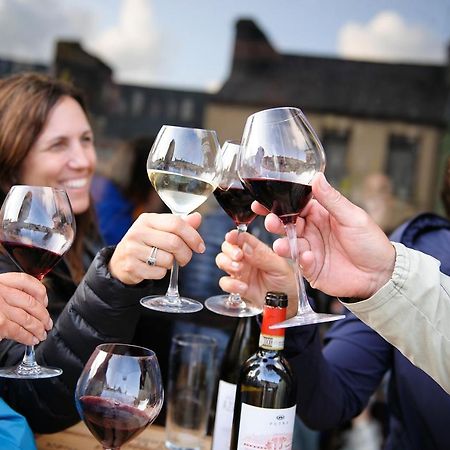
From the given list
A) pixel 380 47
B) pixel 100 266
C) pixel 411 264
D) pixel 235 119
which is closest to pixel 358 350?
pixel 411 264

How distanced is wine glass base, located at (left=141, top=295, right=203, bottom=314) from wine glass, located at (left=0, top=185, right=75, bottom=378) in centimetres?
18

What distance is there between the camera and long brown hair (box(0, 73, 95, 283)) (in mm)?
1833

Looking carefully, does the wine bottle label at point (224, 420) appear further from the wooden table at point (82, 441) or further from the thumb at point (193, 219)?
the thumb at point (193, 219)

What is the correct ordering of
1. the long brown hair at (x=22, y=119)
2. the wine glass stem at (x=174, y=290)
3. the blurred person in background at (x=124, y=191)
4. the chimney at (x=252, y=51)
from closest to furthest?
1. the wine glass stem at (x=174, y=290)
2. the long brown hair at (x=22, y=119)
3. the blurred person in background at (x=124, y=191)
4. the chimney at (x=252, y=51)

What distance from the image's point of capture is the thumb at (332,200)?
3.56ft

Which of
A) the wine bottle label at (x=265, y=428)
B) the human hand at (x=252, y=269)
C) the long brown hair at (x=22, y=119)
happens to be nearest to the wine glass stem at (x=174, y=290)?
the human hand at (x=252, y=269)

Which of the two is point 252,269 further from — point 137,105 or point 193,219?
point 137,105

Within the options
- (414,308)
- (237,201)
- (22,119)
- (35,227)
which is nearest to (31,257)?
(35,227)

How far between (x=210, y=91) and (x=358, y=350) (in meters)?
2.98

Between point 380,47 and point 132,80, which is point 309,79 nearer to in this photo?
point 380,47

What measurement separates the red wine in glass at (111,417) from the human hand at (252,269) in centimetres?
39

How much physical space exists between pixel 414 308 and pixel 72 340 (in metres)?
0.64

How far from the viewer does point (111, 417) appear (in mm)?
1002

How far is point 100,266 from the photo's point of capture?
1.28 m
